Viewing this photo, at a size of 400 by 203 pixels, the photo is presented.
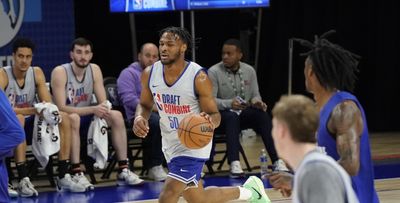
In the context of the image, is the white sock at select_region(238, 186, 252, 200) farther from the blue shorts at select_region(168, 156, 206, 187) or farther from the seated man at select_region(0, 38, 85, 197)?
the seated man at select_region(0, 38, 85, 197)

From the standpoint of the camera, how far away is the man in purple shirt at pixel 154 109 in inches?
384

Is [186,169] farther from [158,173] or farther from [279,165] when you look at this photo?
[279,165]

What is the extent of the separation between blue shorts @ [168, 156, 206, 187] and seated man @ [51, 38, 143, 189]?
269cm

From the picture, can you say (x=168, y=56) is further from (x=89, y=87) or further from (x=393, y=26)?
(x=393, y=26)

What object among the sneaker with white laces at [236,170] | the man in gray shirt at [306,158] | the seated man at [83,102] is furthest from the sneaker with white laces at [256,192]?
the man in gray shirt at [306,158]

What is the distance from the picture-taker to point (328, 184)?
10.4 feet

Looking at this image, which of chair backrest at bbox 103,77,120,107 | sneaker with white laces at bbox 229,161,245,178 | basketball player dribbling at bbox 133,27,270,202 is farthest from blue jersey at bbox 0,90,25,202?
chair backrest at bbox 103,77,120,107

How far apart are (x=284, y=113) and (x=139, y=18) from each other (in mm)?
9549

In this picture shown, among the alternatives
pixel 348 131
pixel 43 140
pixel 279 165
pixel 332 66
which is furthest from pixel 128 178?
pixel 348 131

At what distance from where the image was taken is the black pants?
980 cm

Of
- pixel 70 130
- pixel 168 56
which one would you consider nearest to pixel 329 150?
pixel 168 56

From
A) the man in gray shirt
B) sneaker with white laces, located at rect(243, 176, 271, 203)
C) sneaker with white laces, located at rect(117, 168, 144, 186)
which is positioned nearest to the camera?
the man in gray shirt

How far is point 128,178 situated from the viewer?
9.43 meters

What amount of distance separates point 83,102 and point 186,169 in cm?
314
